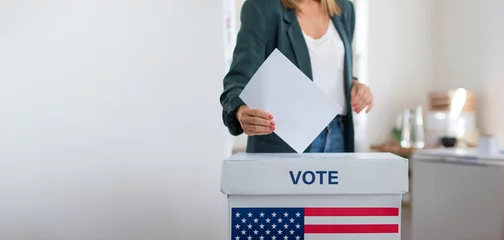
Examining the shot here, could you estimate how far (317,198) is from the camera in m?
0.64

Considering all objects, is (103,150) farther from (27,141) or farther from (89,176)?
(27,141)

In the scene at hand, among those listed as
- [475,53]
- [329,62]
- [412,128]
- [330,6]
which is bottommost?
[412,128]

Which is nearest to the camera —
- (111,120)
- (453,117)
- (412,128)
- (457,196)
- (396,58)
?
(111,120)

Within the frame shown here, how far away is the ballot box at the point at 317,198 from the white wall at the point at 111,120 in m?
0.75

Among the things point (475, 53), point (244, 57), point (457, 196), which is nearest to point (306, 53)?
point (244, 57)

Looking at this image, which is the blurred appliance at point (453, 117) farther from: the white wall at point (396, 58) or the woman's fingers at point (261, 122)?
the woman's fingers at point (261, 122)

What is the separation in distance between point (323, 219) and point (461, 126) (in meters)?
2.44

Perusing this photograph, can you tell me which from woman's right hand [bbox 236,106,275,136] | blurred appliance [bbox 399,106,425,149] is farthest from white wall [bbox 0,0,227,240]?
blurred appliance [bbox 399,106,425,149]

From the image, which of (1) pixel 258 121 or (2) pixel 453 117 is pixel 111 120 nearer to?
(1) pixel 258 121

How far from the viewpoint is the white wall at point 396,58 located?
10.7 feet

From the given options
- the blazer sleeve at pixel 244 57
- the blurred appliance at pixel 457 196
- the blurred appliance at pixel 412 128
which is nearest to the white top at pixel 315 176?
the blazer sleeve at pixel 244 57

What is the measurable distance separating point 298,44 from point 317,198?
1.10 ft

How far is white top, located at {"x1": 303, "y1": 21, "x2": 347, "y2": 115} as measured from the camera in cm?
86

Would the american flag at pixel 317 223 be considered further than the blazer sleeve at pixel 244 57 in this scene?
No
